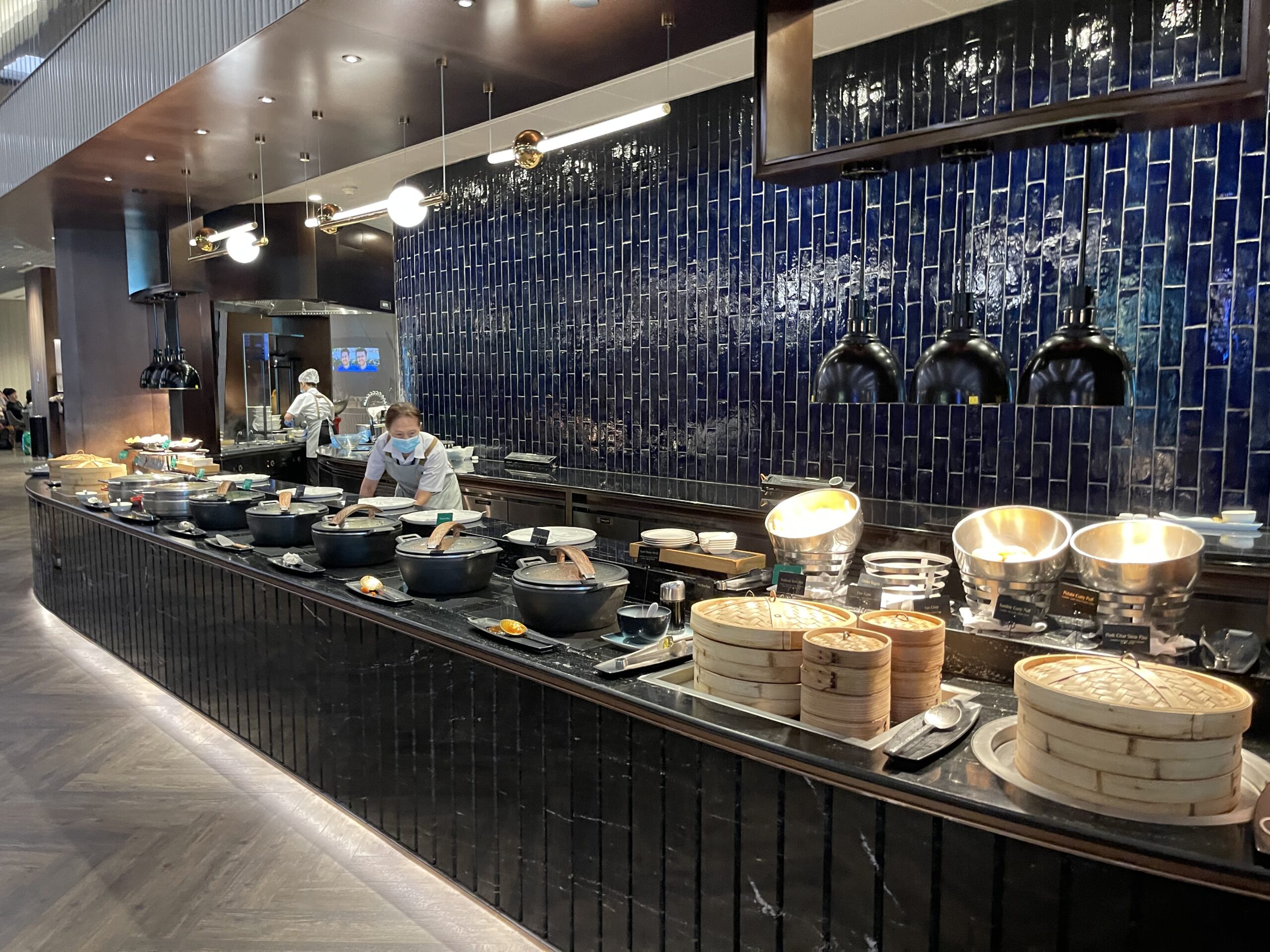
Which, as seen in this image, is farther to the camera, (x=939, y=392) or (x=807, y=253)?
(x=807, y=253)

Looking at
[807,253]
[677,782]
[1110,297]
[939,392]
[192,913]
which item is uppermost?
[807,253]

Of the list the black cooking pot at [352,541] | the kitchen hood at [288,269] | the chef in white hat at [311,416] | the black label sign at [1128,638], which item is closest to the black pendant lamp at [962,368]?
the black label sign at [1128,638]

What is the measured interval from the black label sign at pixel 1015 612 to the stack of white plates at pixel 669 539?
109cm

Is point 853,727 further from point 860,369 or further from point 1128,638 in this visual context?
point 860,369

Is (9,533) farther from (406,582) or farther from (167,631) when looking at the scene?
(406,582)

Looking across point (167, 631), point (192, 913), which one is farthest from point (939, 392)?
point (167, 631)

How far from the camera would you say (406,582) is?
3037 millimetres

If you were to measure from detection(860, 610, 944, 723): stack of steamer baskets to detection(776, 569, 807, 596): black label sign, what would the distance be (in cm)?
52

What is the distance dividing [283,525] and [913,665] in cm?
290

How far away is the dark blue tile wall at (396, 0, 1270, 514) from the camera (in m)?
3.88

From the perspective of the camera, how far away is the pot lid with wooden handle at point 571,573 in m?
2.54

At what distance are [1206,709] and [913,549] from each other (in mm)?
2665

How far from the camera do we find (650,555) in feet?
9.54

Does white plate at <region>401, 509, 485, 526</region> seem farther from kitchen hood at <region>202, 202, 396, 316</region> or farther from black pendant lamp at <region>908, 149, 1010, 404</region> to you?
kitchen hood at <region>202, 202, 396, 316</region>
